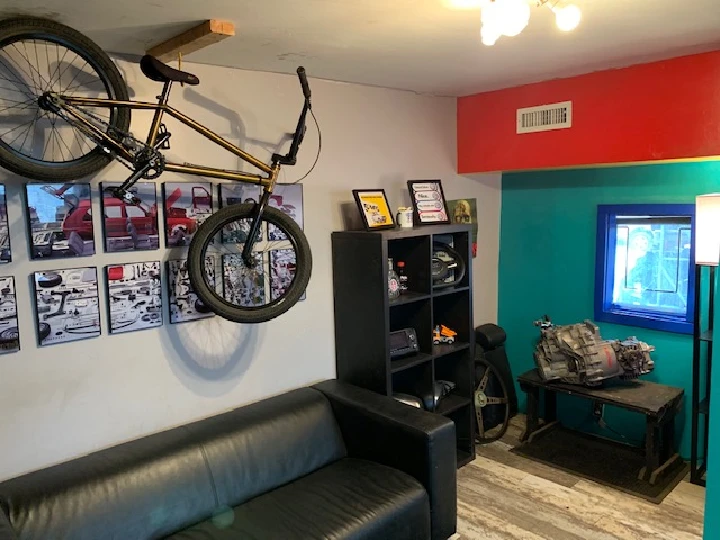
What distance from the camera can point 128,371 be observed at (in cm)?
255

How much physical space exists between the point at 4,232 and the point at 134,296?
0.57 meters

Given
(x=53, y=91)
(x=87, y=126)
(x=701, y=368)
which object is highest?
(x=53, y=91)

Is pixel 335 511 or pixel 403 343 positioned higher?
pixel 403 343

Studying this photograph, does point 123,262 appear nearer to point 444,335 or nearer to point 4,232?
point 4,232

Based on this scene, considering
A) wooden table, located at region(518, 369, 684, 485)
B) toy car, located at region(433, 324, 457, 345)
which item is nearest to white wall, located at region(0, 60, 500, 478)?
toy car, located at region(433, 324, 457, 345)

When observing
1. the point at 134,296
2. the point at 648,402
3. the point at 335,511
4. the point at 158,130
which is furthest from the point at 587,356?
the point at 158,130

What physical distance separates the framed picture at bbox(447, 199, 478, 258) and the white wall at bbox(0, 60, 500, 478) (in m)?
0.22

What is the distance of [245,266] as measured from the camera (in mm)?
2732

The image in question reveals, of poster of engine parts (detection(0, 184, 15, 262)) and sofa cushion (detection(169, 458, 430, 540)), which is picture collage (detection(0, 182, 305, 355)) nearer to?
poster of engine parts (detection(0, 184, 15, 262))

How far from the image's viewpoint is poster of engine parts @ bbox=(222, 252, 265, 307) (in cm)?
279

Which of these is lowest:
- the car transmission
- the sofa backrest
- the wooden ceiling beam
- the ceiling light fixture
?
the sofa backrest

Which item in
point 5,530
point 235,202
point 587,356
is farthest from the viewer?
point 587,356

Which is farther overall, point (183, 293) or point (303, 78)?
point (183, 293)

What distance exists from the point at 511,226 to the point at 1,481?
355cm
